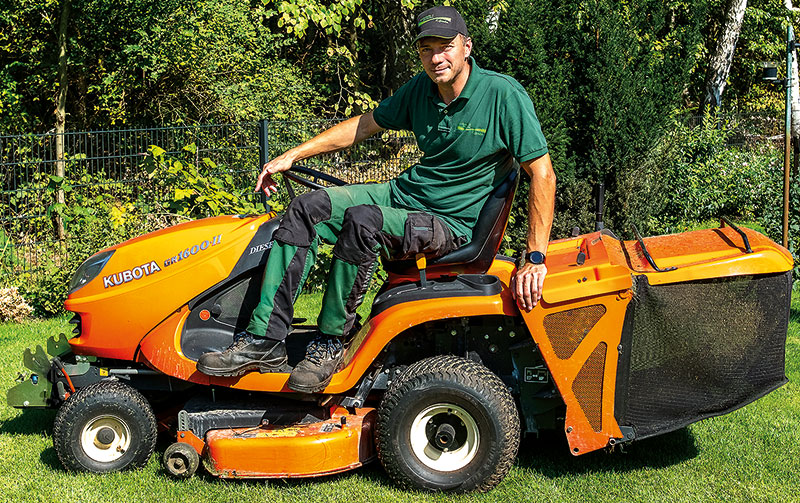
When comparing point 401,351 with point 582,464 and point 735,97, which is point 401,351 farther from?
point 735,97

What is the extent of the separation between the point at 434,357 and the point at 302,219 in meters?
0.87

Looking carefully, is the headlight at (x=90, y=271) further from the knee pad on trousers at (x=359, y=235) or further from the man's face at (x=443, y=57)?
the man's face at (x=443, y=57)

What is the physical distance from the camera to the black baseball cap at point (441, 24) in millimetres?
4000

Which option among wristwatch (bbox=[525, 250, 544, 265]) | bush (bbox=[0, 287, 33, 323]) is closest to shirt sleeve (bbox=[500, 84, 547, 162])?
wristwatch (bbox=[525, 250, 544, 265])

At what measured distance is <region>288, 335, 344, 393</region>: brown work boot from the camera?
3980 mm

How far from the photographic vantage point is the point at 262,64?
1370 centimetres

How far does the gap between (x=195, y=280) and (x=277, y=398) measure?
693mm

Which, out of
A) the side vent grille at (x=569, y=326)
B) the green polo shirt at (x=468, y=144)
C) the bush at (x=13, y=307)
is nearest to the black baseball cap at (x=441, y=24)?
the green polo shirt at (x=468, y=144)

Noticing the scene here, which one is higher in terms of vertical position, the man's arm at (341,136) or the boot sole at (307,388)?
the man's arm at (341,136)

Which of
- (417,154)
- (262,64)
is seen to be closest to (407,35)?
(262,64)

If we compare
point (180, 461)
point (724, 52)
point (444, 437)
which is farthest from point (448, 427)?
point (724, 52)

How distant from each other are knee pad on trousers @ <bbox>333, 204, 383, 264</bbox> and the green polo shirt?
0.38m

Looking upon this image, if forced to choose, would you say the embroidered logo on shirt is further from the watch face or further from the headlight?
the headlight

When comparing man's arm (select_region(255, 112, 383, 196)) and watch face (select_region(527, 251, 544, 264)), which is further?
man's arm (select_region(255, 112, 383, 196))
